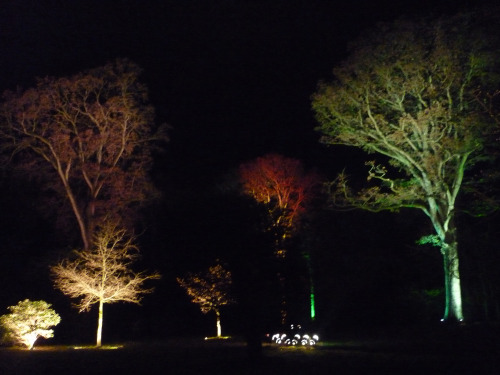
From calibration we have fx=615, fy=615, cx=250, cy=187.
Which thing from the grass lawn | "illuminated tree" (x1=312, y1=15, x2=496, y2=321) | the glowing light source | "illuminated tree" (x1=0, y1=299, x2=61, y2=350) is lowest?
the grass lawn

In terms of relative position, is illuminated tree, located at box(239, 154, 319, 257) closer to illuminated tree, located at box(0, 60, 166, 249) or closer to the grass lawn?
illuminated tree, located at box(0, 60, 166, 249)

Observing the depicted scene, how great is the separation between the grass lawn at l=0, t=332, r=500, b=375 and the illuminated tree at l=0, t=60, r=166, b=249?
12226mm

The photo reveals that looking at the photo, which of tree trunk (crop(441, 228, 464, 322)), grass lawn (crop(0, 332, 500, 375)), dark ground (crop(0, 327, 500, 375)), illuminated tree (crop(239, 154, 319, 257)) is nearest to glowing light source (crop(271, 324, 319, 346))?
dark ground (crop(0, 327, 500, 375))

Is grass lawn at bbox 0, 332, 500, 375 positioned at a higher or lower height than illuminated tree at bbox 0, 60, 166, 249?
lower

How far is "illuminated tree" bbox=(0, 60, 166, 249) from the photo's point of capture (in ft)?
99.8

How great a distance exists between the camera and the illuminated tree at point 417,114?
23078mm

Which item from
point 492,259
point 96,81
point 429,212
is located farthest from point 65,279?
point 492,259

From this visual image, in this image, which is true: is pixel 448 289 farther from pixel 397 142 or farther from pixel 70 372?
pixel 70 372

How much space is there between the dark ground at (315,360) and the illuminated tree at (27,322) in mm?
2769

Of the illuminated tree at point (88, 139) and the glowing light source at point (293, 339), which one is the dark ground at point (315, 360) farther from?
the illuminated tree at point (88, 139)

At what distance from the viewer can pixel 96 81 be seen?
30.7m

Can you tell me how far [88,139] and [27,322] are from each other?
415 inches

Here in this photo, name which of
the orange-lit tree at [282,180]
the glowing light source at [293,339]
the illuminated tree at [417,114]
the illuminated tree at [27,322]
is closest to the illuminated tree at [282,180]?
the orange-lit tree at [282,180]

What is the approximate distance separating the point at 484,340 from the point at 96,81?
70.0 feet
